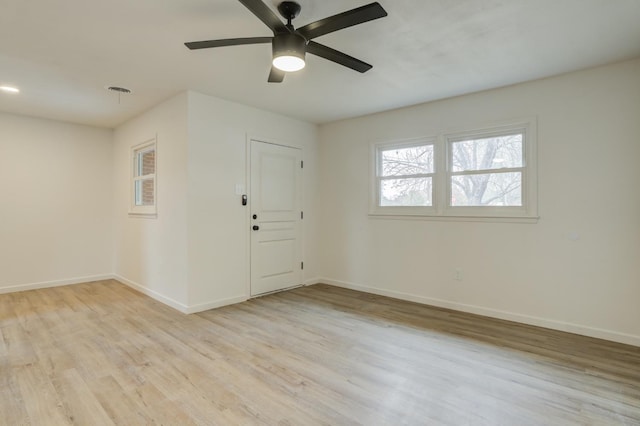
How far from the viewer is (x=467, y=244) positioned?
12.7 feet

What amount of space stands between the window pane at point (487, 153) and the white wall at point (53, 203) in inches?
216

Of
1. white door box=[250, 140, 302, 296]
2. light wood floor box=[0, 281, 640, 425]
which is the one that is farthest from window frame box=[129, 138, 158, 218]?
light wood floor box=[0, 281, 640, 425]

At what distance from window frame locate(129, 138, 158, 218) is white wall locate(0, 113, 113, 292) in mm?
961

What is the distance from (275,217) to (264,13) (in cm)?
316

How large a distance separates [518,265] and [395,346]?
169 cm

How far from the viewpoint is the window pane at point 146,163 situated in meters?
4.55

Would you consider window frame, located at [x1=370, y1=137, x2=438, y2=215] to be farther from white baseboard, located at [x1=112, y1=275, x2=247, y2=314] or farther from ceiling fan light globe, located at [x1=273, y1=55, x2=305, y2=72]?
ceiling fan light globe, located at [x1=273, y1=55, x2=305, y2=72]

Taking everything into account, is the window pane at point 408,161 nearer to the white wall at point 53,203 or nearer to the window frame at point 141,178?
the window frame at point 141,178

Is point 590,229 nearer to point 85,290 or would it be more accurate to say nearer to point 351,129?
point 351,129

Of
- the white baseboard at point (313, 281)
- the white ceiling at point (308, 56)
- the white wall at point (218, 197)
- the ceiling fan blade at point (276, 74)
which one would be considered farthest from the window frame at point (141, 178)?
the ceiling fan blade at point (276, 74)

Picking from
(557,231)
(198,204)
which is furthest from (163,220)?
(557,231)

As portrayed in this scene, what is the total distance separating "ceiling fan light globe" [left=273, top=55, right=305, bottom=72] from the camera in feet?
6.86

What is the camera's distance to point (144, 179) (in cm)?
471

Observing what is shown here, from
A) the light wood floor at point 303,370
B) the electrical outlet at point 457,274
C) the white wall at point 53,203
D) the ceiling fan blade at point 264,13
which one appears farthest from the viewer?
the white wall at point 53,203
